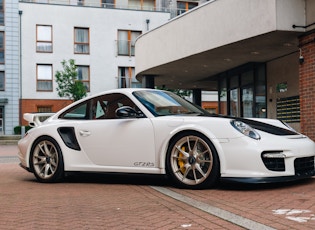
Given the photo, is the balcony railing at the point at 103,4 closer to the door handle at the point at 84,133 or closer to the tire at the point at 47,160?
the tire at the point at 47,160

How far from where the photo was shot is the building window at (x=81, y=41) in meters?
36.8

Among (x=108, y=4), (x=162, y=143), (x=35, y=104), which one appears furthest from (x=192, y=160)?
(x=108, y=4)

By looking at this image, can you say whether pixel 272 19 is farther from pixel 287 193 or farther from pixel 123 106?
pixel 287 193

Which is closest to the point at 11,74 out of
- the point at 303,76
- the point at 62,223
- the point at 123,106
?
the point at 303,76

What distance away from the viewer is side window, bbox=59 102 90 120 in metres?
6.81

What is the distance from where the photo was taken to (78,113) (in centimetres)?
690

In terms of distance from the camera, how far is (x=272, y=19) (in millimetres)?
10570

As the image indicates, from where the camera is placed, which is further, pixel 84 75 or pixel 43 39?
pixel 84 75

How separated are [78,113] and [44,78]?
3021 cm

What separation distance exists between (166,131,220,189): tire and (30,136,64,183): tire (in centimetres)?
174

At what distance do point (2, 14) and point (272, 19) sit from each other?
96.6 feet

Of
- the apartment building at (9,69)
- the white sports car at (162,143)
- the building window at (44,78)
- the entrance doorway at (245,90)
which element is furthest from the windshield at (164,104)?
the building window at (44,78)

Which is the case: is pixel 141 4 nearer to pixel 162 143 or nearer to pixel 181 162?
pixel 162 143

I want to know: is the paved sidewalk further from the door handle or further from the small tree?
the small tree
